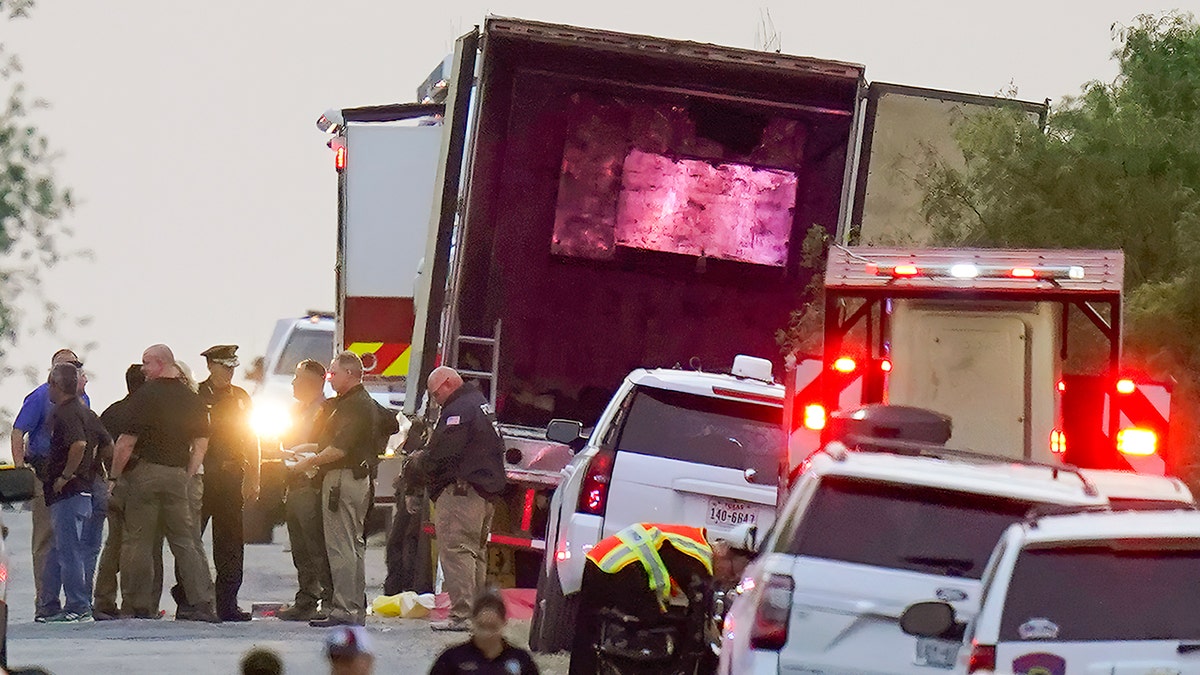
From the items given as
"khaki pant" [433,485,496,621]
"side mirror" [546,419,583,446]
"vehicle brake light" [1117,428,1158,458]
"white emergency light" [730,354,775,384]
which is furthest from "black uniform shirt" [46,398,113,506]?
"vehicle brake light" [1117,428,1158,458]

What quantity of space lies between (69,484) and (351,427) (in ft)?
6.09

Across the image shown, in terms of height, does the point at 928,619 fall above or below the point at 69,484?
above

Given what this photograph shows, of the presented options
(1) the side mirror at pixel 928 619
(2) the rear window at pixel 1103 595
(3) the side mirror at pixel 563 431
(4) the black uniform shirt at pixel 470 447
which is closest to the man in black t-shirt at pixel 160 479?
(4) the black uniform shirt at pixel 470 447

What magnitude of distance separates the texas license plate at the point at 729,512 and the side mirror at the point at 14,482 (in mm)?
4740

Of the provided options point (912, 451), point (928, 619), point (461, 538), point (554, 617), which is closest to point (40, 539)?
point (461, 538)

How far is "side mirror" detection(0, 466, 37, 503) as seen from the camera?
399 inches

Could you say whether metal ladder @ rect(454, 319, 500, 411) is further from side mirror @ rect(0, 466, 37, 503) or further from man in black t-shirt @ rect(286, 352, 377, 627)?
side mirror @ rect(0, 466, 37, 503)

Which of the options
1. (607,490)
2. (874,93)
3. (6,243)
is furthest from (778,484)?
(6,243)

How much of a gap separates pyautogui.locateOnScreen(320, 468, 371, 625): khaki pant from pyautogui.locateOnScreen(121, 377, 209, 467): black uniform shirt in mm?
908

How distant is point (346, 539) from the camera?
17203 mm

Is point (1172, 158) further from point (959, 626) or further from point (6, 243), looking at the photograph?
point (6, 243)

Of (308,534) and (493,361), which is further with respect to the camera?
(493,361)

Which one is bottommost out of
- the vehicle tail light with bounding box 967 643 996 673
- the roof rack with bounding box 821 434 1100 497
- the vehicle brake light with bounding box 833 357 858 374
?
the vehicle tail light with bounding box 967 643 996 673

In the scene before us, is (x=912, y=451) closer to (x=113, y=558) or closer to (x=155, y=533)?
(x=155, y=533)
